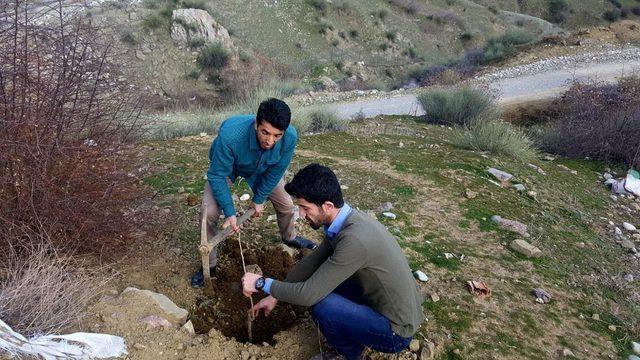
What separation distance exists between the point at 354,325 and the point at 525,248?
2.45 metres

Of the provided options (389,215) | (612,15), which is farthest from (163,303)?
(612,15)

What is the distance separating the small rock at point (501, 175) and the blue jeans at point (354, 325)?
3971 mm

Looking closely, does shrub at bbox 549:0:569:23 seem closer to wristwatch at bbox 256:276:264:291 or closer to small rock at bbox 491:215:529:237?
small rock at bbox 491:215:529:237

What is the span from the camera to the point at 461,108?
989 centimetres

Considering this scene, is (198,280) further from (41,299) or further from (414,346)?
(414,346)

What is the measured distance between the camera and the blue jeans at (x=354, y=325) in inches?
104

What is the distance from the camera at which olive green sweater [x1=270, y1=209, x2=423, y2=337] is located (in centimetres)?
244

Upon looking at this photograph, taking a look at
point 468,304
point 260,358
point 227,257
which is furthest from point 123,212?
point 468,304

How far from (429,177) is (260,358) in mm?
3730

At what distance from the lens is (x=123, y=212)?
3.56 meters

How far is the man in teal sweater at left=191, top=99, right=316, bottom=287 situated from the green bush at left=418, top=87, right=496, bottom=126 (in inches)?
278

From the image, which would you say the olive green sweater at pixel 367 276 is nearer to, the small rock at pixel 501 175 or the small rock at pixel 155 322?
the small rock at pixel 155 322

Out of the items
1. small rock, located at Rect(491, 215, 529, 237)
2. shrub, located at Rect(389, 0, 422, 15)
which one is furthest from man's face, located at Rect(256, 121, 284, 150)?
shrub, located at Rect(389, 0, 422, 15)

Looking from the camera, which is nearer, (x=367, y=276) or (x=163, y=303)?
(x=367, y=276)
